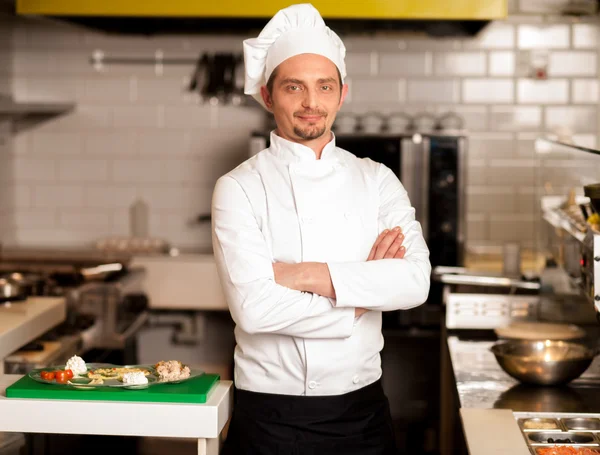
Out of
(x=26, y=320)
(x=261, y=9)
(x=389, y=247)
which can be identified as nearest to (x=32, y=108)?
(x=261, y=9)

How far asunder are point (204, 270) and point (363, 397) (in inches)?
99.0

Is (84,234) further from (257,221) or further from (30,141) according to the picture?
(257,221)

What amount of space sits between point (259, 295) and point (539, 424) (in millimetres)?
758

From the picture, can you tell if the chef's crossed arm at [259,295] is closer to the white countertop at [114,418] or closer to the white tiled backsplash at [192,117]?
the white countertop at [114,418]

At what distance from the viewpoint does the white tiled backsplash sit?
516 cm

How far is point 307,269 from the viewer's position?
89.6 inches

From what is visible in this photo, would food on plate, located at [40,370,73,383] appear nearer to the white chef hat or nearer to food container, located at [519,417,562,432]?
the white chef hat

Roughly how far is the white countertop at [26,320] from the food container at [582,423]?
5.52 feet

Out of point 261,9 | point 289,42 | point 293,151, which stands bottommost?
point 293,151

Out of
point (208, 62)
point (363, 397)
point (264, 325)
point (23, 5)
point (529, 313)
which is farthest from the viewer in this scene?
point (208, 62)

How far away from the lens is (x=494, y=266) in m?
4.84

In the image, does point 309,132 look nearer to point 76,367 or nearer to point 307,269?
point 307,269

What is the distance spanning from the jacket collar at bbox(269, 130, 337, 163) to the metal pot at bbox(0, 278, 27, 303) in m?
1.43

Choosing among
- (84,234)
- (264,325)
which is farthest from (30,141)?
(264,325)
